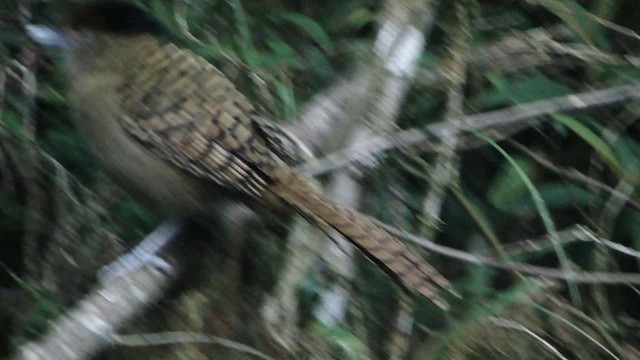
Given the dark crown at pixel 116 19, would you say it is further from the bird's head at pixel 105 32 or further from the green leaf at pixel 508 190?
the green leaf at pixel 508 190

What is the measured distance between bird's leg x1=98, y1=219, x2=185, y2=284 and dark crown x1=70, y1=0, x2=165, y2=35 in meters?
0.53

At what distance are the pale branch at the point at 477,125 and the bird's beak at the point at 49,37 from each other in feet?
2.58

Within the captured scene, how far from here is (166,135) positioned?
3.05 m

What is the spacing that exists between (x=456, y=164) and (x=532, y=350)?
0.61 metres

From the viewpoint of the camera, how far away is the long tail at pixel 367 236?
2770 mm

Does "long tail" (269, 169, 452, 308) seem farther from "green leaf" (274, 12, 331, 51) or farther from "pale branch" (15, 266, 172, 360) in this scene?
"green leaf" (274, 12, 331, 51)

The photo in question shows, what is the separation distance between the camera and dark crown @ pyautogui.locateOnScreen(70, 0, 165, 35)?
3.31m

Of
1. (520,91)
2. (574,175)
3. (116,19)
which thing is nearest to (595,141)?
(574,175)

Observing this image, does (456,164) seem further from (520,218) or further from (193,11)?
(193,11)

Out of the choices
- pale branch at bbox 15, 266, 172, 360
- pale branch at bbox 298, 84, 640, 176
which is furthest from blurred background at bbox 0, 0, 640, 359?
pale branch at bbox 15, 266, 172, 360

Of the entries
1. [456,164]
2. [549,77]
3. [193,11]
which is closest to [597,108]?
[549,77]

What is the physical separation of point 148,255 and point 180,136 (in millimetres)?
325

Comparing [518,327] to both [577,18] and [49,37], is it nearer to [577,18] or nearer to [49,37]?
[577,18]

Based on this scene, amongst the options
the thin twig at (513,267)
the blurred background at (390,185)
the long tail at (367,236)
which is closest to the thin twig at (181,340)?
the blurred background at (390,185)
